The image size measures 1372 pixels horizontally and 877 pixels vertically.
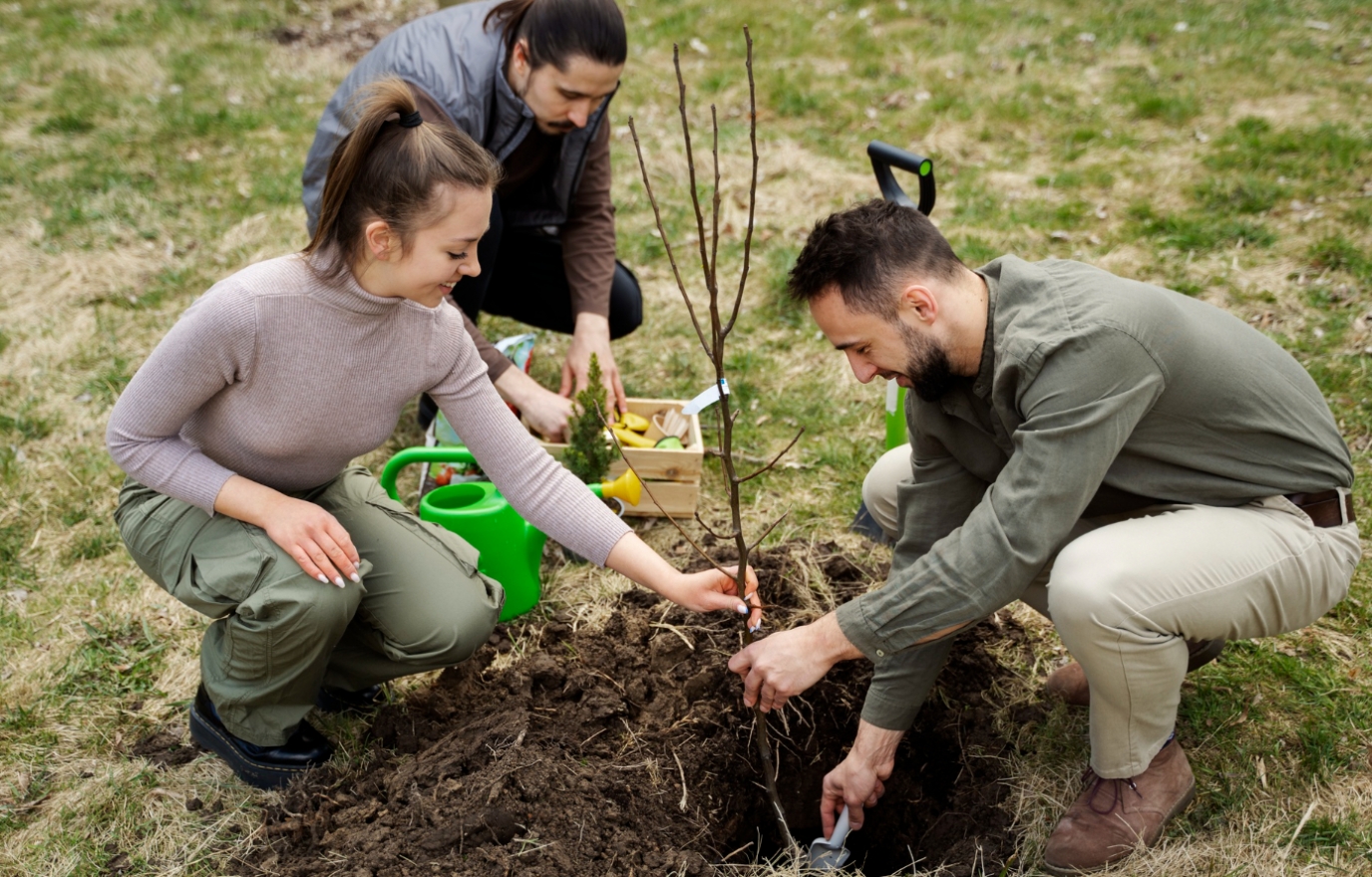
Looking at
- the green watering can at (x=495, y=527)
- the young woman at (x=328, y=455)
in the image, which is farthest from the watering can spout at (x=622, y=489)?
the young woman at (x=328, y=455)

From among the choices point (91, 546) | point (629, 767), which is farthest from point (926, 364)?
Result: point (91, 546)

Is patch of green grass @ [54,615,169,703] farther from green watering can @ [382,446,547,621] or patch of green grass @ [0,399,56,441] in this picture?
patch of green grass @ [0,399,56,441]

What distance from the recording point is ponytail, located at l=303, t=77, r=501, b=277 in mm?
2184

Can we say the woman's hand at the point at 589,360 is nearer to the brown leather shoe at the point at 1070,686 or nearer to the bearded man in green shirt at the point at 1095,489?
the bearded man in green shirt at the point at 1095,489

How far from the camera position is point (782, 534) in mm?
3434

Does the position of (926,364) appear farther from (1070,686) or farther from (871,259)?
(1070,686)

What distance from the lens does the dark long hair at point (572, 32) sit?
3.07 m

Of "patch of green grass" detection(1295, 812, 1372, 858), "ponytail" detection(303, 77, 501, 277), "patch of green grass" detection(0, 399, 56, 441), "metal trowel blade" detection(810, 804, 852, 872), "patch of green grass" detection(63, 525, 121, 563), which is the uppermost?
"ponytail" detection(303, 77, 501, 277)

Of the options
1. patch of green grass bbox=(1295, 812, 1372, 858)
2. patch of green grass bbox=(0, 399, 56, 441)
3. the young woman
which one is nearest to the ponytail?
the young woman

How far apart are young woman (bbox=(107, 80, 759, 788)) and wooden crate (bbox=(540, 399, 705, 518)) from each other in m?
0.90

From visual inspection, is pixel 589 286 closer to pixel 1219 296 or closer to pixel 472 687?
pixel 472 687

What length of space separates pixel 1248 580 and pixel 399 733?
2.01m

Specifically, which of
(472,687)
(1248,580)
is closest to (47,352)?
(472,687)

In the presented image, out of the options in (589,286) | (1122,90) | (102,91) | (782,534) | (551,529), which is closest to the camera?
(551,529)
